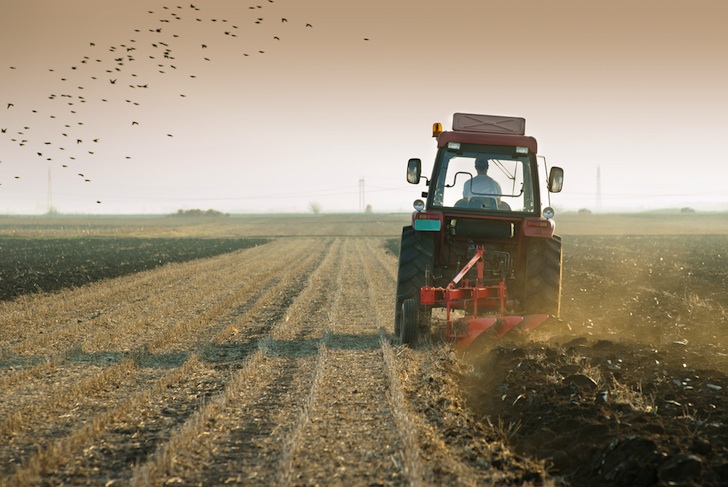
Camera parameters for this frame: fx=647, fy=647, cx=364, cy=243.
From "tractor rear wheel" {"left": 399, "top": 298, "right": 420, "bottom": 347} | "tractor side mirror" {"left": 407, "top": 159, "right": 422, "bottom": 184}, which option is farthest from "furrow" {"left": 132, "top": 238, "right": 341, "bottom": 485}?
"tractor side mirror" {"left": 407, "top": 159, "right": 422, "bottom": 184}

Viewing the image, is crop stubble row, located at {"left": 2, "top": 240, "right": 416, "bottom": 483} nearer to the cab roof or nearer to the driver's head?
the driver's head

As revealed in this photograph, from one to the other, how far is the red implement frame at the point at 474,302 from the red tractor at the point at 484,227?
0.07 ft

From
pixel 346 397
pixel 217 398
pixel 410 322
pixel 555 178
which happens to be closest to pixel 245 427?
pixel 217 398

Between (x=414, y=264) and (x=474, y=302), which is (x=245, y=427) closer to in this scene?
(x=474, y=302)

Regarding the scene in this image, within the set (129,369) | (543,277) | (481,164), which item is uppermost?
(481,164)

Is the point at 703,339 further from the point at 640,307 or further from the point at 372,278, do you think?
the point at 372,278

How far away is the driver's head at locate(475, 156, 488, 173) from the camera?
30.2 feet

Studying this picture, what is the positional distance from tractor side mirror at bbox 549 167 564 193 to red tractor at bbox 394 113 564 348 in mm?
14

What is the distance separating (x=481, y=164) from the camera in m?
9.21

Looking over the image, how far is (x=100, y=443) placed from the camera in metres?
5.01

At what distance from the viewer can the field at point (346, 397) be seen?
4438 millimetres

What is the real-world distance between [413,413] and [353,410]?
55 cm

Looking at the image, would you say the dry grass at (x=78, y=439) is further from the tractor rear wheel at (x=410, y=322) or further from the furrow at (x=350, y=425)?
the tractor rear wheel at (x=410, y=322)

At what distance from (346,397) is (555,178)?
4.43 metres
